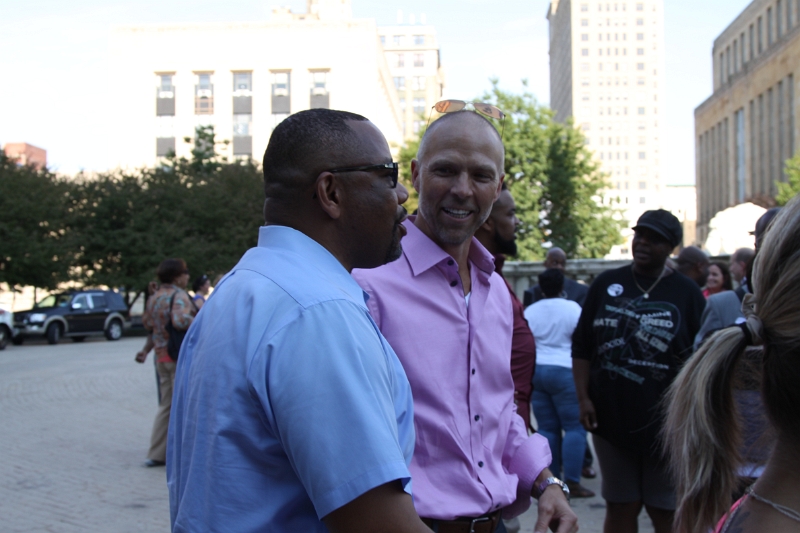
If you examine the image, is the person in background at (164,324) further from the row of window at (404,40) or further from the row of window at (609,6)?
the row of window at (609,6)

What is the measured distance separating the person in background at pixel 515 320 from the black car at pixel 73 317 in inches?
992

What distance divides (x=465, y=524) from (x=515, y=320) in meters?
1.40

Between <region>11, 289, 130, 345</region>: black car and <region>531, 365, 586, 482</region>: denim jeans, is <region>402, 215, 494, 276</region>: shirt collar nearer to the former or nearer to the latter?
<region>531, 365, 586, 482</region>: denim jeans

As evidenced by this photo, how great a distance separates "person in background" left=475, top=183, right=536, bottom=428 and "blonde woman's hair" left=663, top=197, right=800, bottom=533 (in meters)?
1.44

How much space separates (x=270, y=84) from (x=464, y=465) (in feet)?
219

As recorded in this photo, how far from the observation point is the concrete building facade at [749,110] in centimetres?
5975

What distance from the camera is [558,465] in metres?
6.84

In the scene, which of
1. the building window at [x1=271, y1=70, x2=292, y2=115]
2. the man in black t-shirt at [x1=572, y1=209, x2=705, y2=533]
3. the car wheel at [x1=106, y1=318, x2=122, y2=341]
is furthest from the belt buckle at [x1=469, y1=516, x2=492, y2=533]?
the building window at [x1=271, y1=70, x2=292, y2=115]

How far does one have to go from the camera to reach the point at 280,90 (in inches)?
2623

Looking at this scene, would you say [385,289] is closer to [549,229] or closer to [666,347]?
[666,347]

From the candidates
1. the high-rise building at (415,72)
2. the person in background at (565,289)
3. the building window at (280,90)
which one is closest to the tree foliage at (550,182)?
the person in background at (565,289)

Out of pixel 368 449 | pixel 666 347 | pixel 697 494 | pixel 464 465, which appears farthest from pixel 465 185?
pixel 666 347

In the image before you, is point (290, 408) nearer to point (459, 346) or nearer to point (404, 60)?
point (459, 346)

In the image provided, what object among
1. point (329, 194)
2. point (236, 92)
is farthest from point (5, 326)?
point (236, 92)
